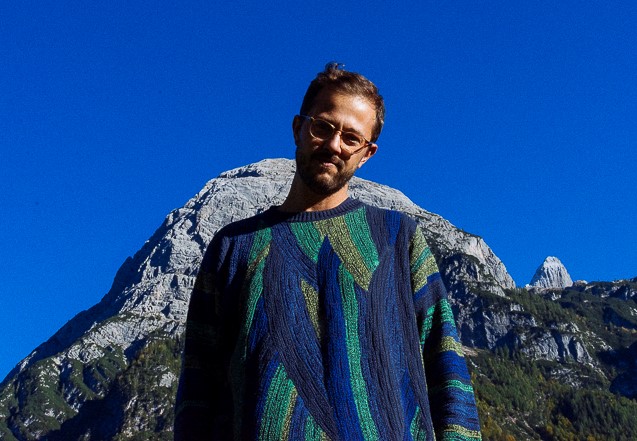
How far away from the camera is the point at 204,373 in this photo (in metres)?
3.41

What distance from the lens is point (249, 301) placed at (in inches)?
130

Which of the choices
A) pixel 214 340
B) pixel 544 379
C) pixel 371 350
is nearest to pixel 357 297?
pixel 371 350

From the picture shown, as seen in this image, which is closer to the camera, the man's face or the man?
the man

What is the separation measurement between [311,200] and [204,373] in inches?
36.1

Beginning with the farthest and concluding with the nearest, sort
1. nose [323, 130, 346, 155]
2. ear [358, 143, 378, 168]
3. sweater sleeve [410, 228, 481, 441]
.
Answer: ear [358, 143, 378, 168], nose [323, 130, 346, 155], sweater sleeve [410, 228, 481, 441]

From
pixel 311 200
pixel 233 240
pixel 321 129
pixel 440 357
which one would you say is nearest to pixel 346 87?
pixel 321 129

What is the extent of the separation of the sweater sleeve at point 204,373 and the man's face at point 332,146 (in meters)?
0.59

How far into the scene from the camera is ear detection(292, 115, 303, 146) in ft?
12.0

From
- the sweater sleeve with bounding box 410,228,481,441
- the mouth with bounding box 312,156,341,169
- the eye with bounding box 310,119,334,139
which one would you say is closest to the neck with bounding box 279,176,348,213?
the mouth with bounding box 312,156,341,169

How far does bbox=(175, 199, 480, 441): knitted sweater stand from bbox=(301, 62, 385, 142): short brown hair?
18.1 inches

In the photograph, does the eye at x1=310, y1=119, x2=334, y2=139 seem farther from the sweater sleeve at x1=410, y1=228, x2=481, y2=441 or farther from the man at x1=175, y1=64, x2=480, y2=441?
the sweater sleeve at x1=410, y1=228, x2=481, y2=441

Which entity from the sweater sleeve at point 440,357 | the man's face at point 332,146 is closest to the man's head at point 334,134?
the man's face at point 332,146

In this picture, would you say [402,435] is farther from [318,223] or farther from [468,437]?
[318,223]

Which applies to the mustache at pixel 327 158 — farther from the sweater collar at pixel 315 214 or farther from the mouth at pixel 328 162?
the sweater collar at pixel 315 214
